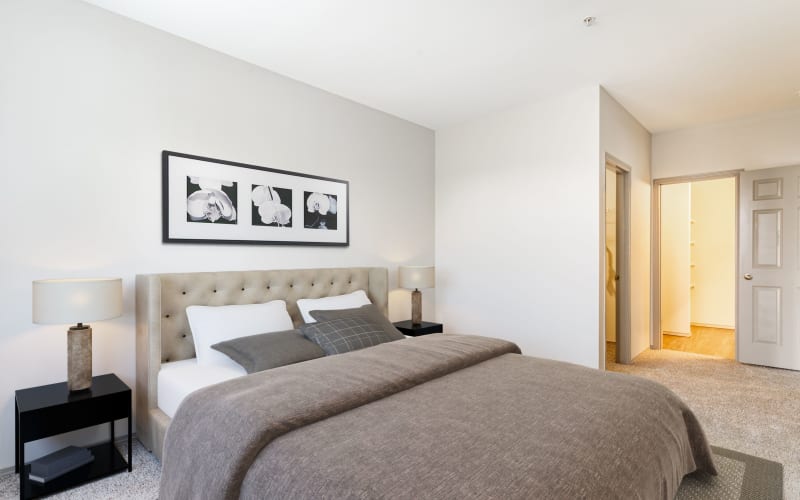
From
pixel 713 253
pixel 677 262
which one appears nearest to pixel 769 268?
pixel 677 262

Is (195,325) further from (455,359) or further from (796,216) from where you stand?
(796,216)

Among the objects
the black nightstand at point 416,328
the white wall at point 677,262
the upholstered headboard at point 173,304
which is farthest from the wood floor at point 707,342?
the upholstered headboard at point 173,304

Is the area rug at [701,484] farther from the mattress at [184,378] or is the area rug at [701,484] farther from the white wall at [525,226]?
the white wall at [525,226]

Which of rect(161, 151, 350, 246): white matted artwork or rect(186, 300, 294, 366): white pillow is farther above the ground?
rect(161, 151, 350, 246): white matted artwork

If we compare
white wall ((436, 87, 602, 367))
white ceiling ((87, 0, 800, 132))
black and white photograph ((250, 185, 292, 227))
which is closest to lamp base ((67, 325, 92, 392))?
black and white photograph ((250, 185, 292, 227))

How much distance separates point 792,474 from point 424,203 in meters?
3.54

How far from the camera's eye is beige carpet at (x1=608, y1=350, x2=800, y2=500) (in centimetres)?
252

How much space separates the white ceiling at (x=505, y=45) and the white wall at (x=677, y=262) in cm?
201

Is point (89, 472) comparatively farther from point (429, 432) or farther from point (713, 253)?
point (713, 253)

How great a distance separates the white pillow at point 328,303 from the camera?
127 inches

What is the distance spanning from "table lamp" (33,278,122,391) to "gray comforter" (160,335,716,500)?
87 centimetres

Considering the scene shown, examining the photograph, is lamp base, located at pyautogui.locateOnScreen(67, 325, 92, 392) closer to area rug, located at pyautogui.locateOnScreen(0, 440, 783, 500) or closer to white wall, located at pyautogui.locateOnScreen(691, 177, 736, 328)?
area rug, located at pyautogui.locateOnScreen(0, 440, 783, 500)

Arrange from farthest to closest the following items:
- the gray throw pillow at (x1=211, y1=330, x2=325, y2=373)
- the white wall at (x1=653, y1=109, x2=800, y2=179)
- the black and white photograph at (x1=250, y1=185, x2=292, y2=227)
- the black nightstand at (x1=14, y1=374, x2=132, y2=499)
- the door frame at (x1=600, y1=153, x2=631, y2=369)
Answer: the door frame at (x1=600, y1=153, x2=631, y2=369) → the white wall at (x1=653, y1=109, x2=800, y2=179) → the black and white photograph at (x1=250, y1=185, x2=292, y2=227) → the gray throw pillow at (x1=211, y1=330, x2=325, y2=373) → the black nightstand at (x1=14, y1=374, x2=132, y2=499)

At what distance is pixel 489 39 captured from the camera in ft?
9.44
